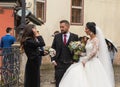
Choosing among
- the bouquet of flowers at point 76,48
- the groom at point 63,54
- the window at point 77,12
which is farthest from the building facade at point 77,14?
the bouquet of flowers at point 76,48

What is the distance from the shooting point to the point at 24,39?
34.3ft

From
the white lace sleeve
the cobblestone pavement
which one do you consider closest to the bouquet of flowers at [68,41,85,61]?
the white lace sleeve

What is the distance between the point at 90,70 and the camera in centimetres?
1179

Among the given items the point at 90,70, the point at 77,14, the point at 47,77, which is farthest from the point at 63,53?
the point at 77,14

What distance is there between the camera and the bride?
11.7m

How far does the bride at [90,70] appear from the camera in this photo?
38.3ft

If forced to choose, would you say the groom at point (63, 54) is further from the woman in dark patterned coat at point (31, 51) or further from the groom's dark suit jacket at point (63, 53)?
the woman in dark patterned coat at point (31, 51)

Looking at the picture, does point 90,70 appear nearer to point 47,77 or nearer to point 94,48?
point 94,48

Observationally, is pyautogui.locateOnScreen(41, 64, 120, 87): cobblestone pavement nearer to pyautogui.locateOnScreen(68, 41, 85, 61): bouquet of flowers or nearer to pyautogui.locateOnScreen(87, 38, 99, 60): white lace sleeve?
pyautogui.locateOnScreen(68, 41, 85, 61): bouquet of flowers

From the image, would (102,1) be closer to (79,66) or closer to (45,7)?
(45,7)

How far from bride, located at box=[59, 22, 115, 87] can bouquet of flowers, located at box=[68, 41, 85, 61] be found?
14cm

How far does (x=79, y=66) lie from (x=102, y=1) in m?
16.4

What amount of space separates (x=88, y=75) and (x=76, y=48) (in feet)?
2.18

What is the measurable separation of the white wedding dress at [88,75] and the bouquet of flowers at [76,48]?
164 millimetres
